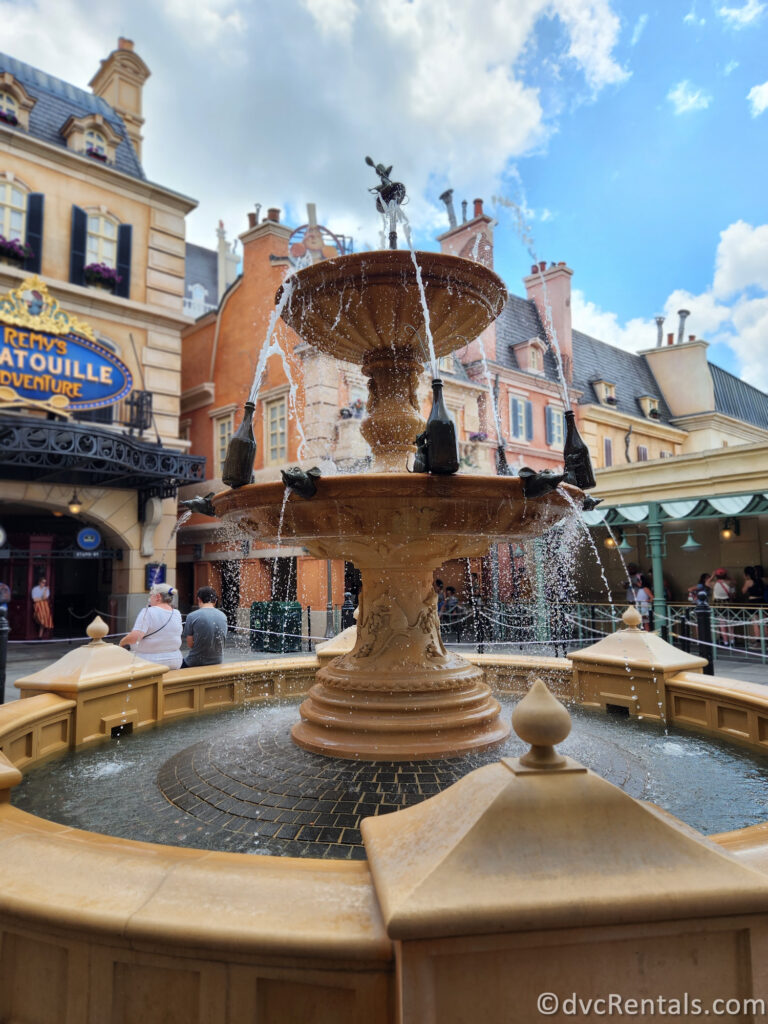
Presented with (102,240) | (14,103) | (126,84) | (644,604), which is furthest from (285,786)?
(126,84)

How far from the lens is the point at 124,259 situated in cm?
1759

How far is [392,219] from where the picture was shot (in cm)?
535

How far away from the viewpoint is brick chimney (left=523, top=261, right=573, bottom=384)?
93.0 feet

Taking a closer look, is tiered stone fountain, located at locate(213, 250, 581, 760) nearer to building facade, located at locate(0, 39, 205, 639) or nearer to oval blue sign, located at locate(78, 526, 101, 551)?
building facade, located at locate(0, 39, 205, 639)

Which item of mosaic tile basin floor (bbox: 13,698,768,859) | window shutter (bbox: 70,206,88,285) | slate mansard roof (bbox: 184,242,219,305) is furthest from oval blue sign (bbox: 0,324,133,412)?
slate mansard roof (bbox: 184,242,219,305)

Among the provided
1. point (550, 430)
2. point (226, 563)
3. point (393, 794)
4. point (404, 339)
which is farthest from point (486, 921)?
point (550, 430)

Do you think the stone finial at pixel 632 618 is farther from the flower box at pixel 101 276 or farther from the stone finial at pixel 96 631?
the flower box at pixel 101 276

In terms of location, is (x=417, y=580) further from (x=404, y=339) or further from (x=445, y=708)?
(x=404, y=339)

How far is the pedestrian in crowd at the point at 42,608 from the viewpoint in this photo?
58.2 feet

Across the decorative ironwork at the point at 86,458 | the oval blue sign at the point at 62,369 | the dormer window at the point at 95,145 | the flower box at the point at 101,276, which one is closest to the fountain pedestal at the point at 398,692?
the decorative ironwork at the point at 86,458

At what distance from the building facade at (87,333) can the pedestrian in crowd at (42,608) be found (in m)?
0.55

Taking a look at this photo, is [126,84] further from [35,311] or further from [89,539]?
[89,539]

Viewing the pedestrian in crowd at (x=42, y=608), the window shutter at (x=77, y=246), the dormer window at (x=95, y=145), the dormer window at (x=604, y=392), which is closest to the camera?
the window shutter at (x=77, y=246)

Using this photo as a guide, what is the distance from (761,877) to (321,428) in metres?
17.7
